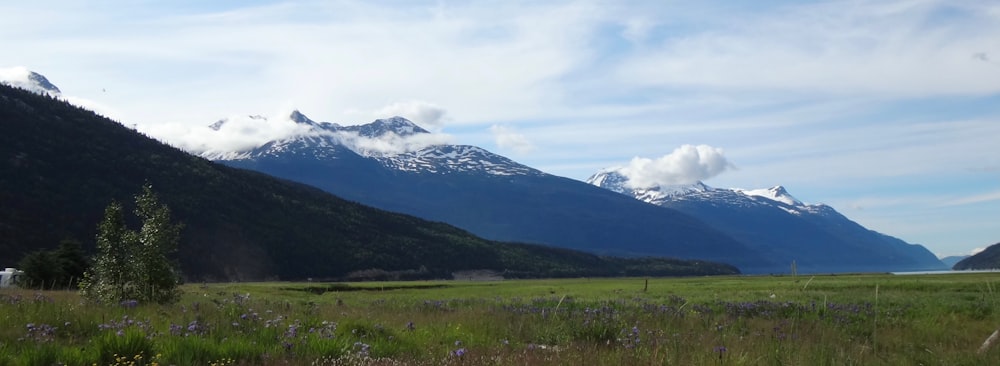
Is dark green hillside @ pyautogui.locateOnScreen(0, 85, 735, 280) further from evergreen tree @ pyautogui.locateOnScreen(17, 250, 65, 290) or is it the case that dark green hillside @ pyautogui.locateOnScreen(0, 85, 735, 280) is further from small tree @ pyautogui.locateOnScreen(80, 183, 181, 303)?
small tree @ pyautogui.locateOnScreen(80, 183, 181, 303)

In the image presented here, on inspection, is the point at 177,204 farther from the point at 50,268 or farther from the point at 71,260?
the point at 50,268

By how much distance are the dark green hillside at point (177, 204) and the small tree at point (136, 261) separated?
89.5 m

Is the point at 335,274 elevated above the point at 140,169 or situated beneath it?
situated beneath

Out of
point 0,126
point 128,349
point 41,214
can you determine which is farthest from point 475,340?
point 0,126

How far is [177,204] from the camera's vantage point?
132875 millimetres

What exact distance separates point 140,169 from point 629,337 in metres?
147

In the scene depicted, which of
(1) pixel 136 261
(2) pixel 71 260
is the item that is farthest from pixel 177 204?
(1) pixel 136 261

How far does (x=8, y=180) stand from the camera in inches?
4414

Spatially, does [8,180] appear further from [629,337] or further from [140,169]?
[629,337]

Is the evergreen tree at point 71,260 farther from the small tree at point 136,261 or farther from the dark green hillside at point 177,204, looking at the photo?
the dark green hillside at point 177,204

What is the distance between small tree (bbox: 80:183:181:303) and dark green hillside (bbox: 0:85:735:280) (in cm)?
8953

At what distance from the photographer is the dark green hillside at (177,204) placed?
11138cm

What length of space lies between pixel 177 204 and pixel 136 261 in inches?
4904

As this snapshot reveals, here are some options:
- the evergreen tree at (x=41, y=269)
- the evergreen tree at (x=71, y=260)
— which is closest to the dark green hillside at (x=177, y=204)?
the evergreen tree at (x=71, y=260)
